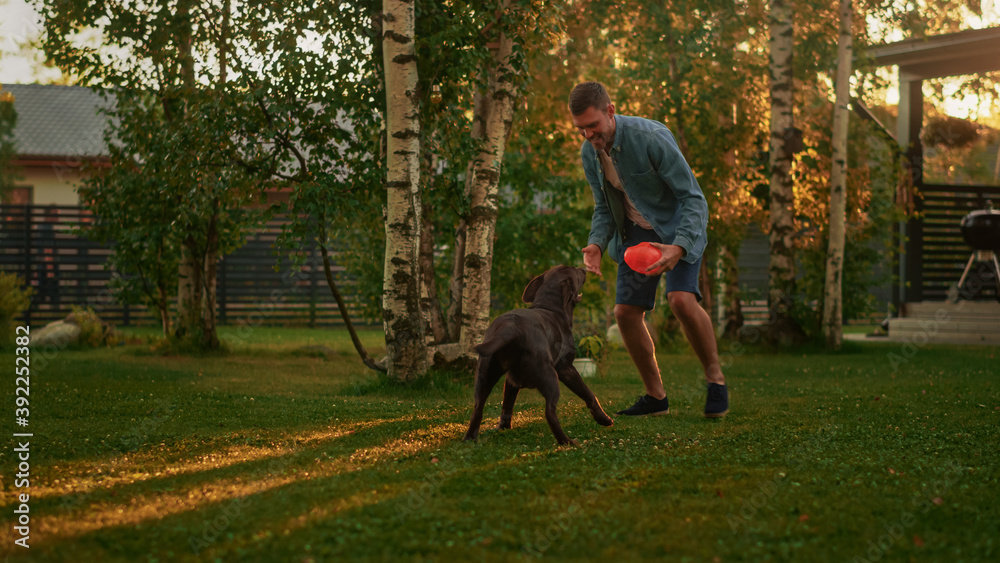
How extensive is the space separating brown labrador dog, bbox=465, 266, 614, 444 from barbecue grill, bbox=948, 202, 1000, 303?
38.5 feet

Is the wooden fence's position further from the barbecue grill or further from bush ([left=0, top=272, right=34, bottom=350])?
the barbecue grill

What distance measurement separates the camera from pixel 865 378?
297 inches

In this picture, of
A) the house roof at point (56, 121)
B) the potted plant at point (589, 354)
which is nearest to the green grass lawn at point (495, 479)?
the potted plant at point (589, 354)

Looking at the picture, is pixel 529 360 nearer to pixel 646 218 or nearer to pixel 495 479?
pixel 495 479

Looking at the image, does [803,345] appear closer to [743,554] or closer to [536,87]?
[536,87]

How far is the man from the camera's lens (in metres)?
4.37

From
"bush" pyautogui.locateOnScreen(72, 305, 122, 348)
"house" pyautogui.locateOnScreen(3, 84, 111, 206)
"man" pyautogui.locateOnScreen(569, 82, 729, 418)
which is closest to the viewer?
"man" pyautogui.locateOnScreen(569, 82, 729, 418)

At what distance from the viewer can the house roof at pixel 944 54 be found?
12.7 meters

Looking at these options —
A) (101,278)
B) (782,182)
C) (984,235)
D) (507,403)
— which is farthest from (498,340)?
(101,278)

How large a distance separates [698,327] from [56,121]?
20.8 m

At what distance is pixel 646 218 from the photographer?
15.1 feet

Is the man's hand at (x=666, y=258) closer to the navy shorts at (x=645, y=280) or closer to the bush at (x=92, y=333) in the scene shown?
the navy shorts at (x=645, y=280)

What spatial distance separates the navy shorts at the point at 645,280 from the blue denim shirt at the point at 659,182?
89 millimetres

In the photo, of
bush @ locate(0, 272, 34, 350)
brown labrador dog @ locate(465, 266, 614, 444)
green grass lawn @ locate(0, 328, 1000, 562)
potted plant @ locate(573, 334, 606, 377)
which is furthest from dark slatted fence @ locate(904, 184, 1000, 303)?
Result: bush @ locate(0, 272, 34, 350)
